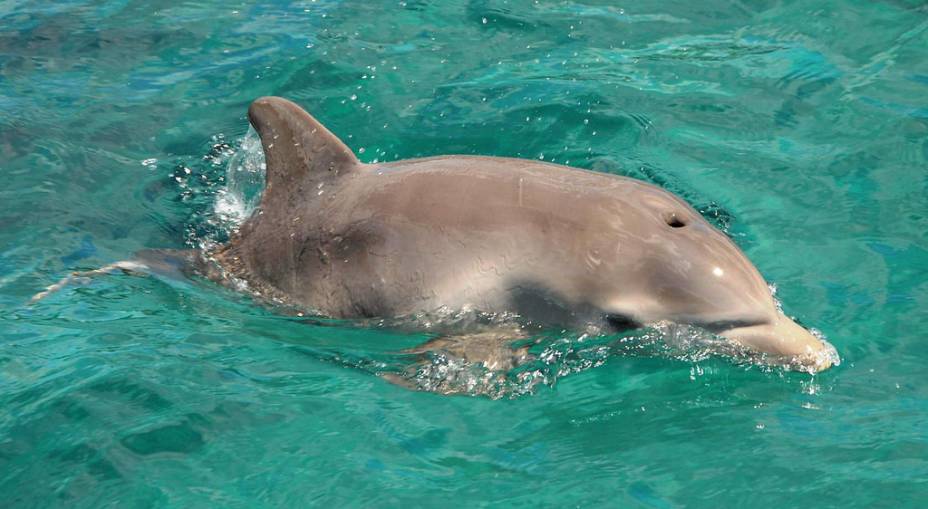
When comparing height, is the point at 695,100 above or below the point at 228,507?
above

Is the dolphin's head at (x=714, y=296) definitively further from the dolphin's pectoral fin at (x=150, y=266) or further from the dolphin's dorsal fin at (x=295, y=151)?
the dolphin's pectoral fin at (x=150, y=266)

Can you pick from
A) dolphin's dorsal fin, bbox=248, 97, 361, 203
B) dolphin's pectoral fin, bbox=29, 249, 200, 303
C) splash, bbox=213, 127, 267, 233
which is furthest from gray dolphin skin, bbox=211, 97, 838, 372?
splash, bbox=213, 127, 267, 233

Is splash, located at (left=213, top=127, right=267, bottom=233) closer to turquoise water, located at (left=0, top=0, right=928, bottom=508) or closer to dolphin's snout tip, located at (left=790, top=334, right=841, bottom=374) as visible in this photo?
turquoise water, located at (left=0, top=0, right=928, bottom=508)

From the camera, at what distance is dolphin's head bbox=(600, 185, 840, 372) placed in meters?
5.82

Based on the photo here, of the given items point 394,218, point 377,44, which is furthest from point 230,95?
point 394,218

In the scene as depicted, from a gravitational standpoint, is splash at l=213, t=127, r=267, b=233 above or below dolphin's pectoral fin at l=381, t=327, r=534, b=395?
above

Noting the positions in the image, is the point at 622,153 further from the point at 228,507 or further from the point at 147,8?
the point at 147,8

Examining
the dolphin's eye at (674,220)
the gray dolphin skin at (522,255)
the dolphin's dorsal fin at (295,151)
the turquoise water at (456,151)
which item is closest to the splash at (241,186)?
the turquoise water at (456,151)

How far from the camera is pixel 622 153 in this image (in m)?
8.78

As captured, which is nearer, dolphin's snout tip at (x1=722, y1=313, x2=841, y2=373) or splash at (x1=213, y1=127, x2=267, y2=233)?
dolphin's snout tip at (x1=722, y1=313, x2=841, y2=373)

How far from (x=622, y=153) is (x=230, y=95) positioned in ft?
13.1

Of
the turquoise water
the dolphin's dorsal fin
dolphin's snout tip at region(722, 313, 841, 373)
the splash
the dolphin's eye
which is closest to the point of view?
the turquoise water

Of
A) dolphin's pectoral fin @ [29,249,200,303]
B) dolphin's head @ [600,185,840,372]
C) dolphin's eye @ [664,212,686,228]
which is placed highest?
dolphin's eye @ [664,212,686,228]

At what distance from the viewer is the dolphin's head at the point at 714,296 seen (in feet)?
19.1
